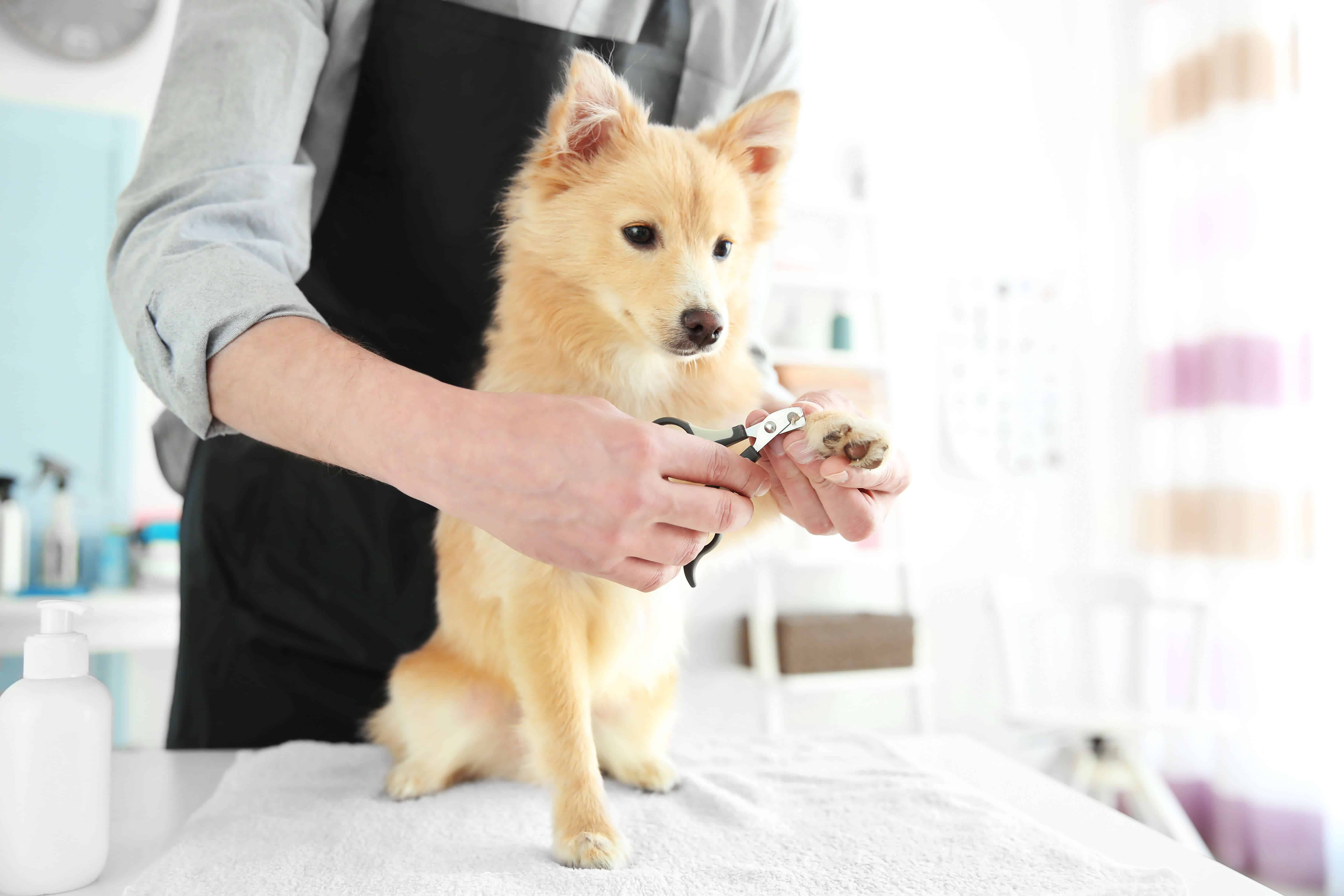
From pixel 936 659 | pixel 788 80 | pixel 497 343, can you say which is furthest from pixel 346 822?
pixel 936 659

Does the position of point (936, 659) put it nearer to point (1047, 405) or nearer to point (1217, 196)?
point (1047, 405)

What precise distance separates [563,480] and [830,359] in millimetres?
2329

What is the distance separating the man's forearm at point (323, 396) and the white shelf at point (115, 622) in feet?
5.50

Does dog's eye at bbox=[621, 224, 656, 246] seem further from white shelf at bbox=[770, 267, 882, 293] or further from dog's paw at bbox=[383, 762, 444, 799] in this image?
white shelf at bbox=[770, 267, 882, 293]

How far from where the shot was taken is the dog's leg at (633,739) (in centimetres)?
93

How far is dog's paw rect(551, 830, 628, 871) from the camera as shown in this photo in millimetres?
709

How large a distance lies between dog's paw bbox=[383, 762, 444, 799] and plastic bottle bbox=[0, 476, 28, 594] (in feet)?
6.27

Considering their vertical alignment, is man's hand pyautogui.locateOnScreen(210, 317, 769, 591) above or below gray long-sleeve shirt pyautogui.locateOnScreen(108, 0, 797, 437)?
below

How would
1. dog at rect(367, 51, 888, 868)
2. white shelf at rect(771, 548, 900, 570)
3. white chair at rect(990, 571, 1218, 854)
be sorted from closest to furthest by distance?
dog at rect(367, 51, 888, 868) → white chair at rect(990, 571, 1218, 854) → white shelf at rect(771, 548, 900, 570)

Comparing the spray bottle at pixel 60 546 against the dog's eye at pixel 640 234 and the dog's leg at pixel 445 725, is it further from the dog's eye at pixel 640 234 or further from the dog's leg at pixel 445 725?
the dog's eye at pixel 640 234

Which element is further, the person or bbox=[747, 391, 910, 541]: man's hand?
bbox=[747, 391, 910, 541]: man's hand

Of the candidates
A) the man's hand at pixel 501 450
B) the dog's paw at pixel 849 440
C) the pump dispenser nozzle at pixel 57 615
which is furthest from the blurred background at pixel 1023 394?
the pump dispenser nozzle at pixel 57 615

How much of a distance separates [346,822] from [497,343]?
19.2 inches

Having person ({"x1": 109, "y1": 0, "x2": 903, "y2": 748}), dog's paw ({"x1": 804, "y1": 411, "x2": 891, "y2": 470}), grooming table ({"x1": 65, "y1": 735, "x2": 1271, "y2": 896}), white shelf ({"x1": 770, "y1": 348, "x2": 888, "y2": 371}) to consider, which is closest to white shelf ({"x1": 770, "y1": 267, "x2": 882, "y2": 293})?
white shelf ({"x1": 770, "y1": 348, "x2": 888, "y2": 371})
